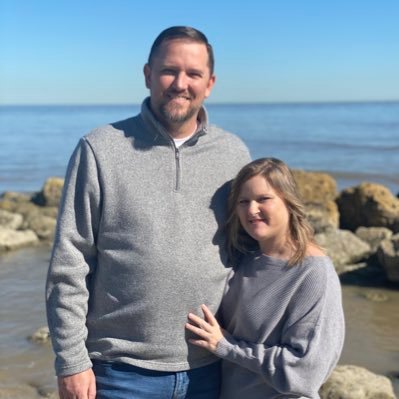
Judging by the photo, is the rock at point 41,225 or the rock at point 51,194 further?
the rock at point 51,194

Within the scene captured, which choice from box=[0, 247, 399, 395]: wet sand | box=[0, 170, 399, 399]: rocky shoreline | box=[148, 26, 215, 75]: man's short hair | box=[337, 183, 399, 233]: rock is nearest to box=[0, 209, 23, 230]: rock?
box=[0, 170, 399, 399]: rocky shoreline

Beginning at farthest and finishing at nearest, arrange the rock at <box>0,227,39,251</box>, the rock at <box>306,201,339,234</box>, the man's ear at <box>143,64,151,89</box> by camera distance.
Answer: the rock at <box>0,227,39,251</box> < the rock at <box>306,201,339,234</box> < the man's ear at <box>143,64,151,89</box>

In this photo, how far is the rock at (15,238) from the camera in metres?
10.7

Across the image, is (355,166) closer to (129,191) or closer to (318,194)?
(318,194)

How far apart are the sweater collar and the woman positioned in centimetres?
29

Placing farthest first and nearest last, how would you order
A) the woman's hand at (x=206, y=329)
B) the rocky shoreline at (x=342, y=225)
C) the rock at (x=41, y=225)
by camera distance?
the rock at (x=41, y=225) → the rocky shoreline at (x=342, y=225) → the woman's hand at (x=206, y=329)

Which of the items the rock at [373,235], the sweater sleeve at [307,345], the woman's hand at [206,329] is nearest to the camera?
the sweater sleeve at [307,345]

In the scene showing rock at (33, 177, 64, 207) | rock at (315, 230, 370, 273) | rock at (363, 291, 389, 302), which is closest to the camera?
rock at (363, 291, 389, 302)

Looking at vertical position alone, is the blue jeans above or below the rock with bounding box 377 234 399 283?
above

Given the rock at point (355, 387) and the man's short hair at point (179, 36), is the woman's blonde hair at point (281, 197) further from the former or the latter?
the rock at point (355, 387)

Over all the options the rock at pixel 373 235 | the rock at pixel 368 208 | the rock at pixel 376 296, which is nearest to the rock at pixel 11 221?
the rock at pixel 368 208

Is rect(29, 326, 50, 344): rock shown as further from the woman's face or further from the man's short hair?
the man's short hair

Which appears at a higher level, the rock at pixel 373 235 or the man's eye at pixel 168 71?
the man's eye at pixel 168 71

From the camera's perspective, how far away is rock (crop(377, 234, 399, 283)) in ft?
27.4
